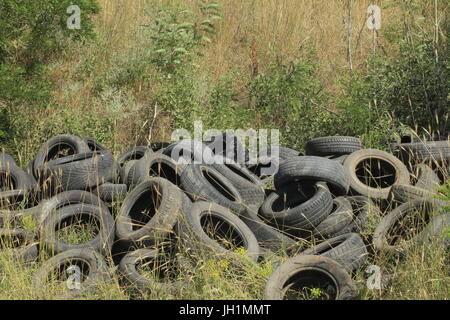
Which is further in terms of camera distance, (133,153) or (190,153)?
(133,153)

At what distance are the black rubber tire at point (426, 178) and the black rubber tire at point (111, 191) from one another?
11.3ft

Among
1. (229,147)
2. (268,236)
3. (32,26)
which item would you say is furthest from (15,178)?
(268,236)

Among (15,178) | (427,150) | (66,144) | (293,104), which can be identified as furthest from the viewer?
(293,104)

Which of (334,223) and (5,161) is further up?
(5,161)

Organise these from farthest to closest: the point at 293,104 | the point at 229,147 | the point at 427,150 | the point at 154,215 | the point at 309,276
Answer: the point at 293,104 < the point at 229,147 < the point at 427,150 < the point at 154,215 < the point at 309,276

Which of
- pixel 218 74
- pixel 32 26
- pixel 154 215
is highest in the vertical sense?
pixel 218 74

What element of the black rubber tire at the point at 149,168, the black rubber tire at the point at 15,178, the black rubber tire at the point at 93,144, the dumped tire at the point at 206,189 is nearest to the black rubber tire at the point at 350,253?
the dumped tire at the point at 206,189

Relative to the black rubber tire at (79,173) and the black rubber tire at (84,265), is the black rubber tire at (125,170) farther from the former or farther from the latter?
the black rubber tire at (84,265)

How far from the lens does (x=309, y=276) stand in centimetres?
555

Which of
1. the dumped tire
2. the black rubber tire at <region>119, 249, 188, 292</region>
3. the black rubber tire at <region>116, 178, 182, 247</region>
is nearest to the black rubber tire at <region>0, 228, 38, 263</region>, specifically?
the black rubber tire at <region>116, 178, 182, 247</region>

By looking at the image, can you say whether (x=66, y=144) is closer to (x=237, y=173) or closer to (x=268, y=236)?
(x=237, y=173)

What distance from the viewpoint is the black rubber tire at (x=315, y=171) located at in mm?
7273

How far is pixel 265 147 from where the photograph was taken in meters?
9.20

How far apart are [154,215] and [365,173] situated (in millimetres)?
2992
